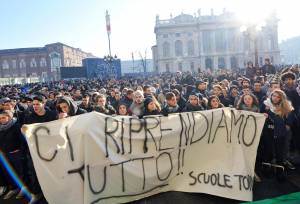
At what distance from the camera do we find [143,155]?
4.89m

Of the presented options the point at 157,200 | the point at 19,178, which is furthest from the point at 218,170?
the point at 19,178

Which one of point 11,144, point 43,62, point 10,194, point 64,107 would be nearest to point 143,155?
point 64,107

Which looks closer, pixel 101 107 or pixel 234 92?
pixel 101 107

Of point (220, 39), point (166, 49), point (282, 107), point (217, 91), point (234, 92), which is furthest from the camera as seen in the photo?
point (166, 49)

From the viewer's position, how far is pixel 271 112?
589 cm

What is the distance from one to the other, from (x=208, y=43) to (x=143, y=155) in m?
82.6

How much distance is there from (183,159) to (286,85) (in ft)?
11.5

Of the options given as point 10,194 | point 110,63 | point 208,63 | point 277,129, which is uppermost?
point 208,63

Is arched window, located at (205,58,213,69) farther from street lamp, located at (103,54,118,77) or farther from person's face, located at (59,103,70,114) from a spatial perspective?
person's face, located at (59,103,70,114)

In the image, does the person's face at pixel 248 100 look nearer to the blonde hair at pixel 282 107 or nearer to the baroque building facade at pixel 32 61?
the blonde hair at pixel 282 107

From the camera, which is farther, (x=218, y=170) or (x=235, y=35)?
(x=235, y=35)

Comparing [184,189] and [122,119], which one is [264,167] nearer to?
[184,189]

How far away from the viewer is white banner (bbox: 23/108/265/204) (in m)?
4.53

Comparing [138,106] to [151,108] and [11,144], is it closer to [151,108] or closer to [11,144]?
[151,108]
